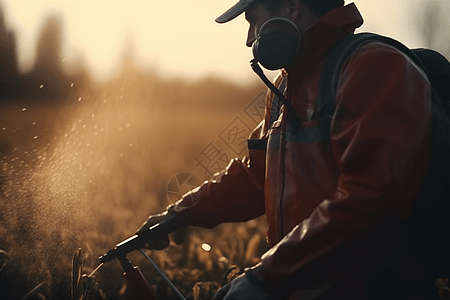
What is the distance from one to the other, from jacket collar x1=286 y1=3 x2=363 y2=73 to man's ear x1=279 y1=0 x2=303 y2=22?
0.12 meters

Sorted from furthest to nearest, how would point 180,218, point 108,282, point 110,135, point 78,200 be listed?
point 110,135 < point 108,282 < point 78,200 < point 180,218

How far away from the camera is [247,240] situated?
4453mm

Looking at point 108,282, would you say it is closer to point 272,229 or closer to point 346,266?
point 272,229

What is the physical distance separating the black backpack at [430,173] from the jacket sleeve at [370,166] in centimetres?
13

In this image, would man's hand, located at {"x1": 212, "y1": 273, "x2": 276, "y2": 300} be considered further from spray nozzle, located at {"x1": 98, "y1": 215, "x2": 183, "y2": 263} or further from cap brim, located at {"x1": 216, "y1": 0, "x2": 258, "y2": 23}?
cap brim, located at {"x1": 216, "y1": 0, "x2": 258, "y2": 23}

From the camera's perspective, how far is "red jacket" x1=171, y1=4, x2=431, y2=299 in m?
1.39

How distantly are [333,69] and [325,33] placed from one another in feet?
0.60

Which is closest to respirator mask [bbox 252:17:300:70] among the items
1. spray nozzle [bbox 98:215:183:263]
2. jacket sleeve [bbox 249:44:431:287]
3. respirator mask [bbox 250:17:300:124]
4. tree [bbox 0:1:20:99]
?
respirator mask [bbox 250:17:300:124]

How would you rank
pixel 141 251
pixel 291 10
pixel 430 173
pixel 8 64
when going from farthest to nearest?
pixel 8 64 → pixel 141 251 → pixel 291 10 → pixel 430 173

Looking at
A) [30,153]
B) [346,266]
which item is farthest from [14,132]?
[346,266]

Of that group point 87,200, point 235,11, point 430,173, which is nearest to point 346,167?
point 430,173

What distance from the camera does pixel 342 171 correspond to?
4.84ft

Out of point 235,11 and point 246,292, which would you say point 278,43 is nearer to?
point 235,11

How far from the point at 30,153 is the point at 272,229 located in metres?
1.95
